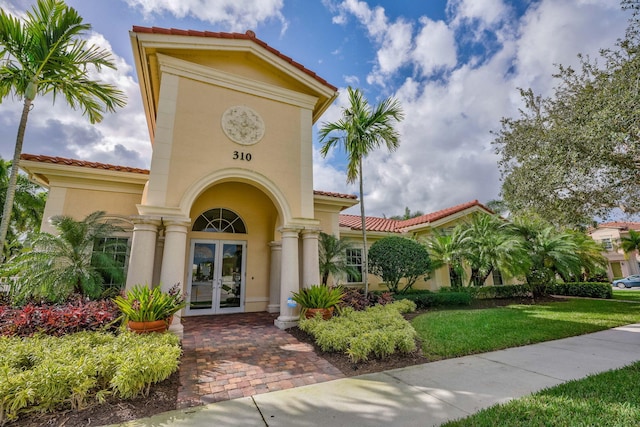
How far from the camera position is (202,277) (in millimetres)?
10508

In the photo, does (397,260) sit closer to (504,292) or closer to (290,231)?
(290,231)

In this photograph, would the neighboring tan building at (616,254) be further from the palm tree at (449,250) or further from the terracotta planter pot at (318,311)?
the terracotta planter pot at (318,311)

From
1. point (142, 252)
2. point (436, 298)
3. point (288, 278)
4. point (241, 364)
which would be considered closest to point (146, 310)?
point (142, 252)

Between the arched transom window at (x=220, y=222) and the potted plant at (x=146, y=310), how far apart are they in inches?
170

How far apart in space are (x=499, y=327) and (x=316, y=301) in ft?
19.1

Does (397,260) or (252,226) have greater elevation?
(252,226)

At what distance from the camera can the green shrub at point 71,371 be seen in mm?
3650

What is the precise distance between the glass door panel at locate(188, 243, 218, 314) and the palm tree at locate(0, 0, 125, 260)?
496 centimetres

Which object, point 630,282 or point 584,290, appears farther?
point 630,282

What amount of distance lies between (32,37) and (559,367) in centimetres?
1456

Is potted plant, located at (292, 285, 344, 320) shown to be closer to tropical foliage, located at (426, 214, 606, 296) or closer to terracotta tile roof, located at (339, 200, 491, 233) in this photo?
terracotta tile roof, located at (339, 200, 491, 233)

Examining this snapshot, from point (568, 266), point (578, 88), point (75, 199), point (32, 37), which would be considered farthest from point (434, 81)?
point (75, 199)

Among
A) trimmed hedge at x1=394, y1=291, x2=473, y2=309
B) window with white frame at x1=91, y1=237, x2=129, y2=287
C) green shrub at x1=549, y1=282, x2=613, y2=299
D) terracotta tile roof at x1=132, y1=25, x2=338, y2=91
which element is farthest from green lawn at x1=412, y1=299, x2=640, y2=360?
terracotta tile roof at x1=132, y1=25, x2=338, y2=91

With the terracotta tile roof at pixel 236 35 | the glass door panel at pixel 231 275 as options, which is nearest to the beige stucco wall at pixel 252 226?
Result: the glass door panel at pixel 231 275
